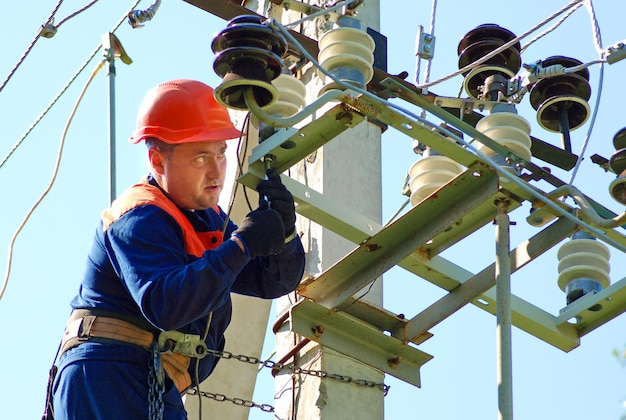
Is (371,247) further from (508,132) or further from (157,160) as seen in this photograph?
(157,160)


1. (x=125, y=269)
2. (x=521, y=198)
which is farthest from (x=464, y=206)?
(x=125, y=269)

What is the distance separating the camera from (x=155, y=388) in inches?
247

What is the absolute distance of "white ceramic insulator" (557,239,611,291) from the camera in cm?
766

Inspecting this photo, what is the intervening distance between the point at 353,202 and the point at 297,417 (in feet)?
3.21

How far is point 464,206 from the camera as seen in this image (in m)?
6.96

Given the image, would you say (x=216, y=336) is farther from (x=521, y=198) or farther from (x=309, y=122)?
(x=521, y=198)

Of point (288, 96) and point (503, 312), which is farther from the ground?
point (288, 96)

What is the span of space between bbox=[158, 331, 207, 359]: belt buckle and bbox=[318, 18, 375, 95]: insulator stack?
3.88 ft

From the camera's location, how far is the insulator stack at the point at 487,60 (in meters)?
7.61

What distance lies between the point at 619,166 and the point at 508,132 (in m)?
0.50

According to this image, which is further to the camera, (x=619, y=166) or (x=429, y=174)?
(x=429, y=174)

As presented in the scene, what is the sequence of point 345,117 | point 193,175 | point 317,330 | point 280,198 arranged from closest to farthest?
point 280,198 < point 193,175 < point 345,117 < point 317,330

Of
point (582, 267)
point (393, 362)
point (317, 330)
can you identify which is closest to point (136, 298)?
point (317, 330)

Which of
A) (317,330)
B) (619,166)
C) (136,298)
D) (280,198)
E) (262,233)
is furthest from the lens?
(317,330)
